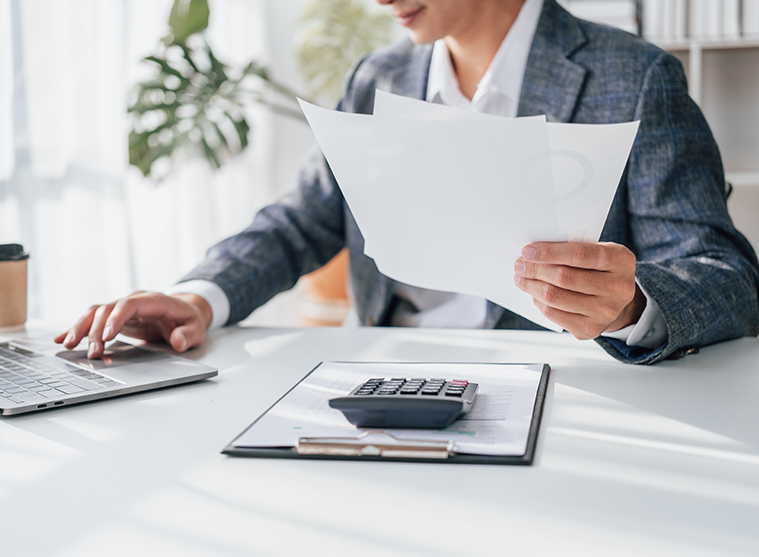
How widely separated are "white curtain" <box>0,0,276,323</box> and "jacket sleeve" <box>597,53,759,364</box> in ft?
4.81

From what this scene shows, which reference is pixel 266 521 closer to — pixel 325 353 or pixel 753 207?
pixel 325 353

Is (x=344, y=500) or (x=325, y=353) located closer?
(x=344, y=500)

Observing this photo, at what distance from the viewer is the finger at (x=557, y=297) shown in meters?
0.68

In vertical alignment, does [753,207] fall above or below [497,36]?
below

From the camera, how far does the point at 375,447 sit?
51 centimetres

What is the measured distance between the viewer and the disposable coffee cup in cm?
97

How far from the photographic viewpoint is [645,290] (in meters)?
0.78

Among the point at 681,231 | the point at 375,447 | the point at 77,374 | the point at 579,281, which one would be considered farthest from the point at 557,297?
the point at 77,374

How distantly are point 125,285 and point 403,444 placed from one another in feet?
6.02

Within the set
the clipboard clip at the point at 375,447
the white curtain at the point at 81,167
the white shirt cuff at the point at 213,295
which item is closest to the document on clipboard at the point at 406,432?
the clipboard clip at the point at 375,447

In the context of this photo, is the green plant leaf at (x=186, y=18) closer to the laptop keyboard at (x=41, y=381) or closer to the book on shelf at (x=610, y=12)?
the book on shelf at (x=610, y=12)

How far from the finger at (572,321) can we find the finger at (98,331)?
493 millimetres

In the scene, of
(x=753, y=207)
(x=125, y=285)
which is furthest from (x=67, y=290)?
(x=753, y=207)

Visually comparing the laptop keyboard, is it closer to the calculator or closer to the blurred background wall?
the calculator
